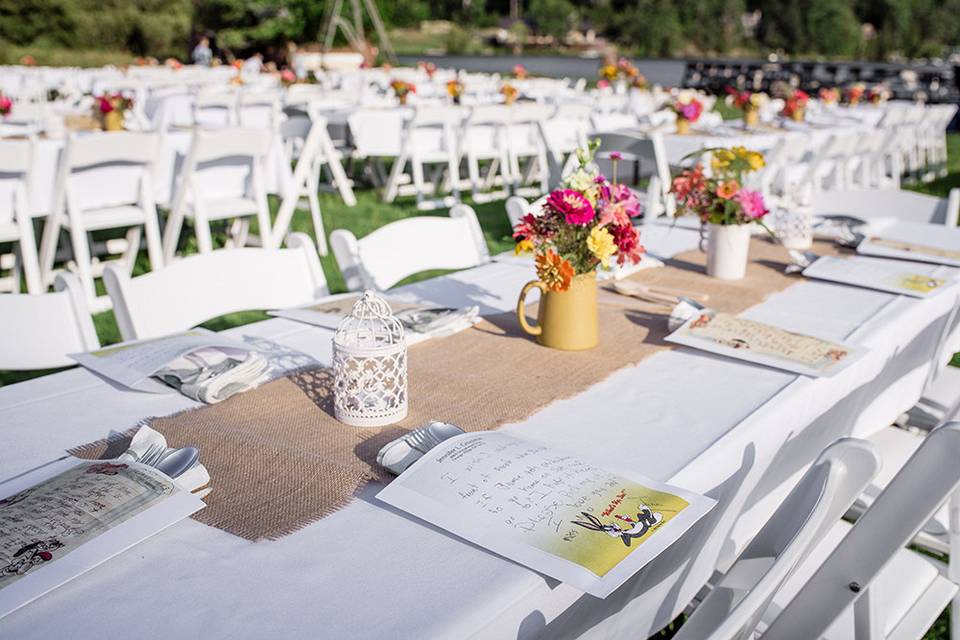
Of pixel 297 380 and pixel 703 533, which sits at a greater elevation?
pixel 297 380

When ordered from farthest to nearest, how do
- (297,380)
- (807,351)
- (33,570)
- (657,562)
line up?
(807,351)
(297,380)
(657,562)
(33,570)

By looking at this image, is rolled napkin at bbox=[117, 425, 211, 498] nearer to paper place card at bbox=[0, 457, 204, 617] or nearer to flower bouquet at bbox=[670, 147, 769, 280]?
paper place card at bbox=[0, 457, 204, 617]

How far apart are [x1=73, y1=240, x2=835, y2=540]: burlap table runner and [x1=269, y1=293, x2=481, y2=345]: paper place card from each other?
0.08 feet

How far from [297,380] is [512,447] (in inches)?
19.2

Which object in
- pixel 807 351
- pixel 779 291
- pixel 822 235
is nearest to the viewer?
pixel 807 351

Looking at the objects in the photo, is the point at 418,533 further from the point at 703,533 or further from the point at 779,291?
the point at 779,291

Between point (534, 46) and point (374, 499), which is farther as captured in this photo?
point (534, 46)

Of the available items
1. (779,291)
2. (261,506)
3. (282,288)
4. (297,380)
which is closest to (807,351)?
(779,291)

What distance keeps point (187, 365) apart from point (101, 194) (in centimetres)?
335

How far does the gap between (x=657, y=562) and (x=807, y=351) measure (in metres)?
0.67

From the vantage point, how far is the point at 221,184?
4.99 metres

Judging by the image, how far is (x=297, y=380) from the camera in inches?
60.7

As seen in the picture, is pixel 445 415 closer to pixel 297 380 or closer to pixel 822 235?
pixel 297 380

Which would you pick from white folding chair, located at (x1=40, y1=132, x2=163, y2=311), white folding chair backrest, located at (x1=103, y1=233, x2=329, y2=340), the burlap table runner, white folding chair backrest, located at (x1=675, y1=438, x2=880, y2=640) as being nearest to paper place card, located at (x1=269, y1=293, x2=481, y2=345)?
the burlap table runner
